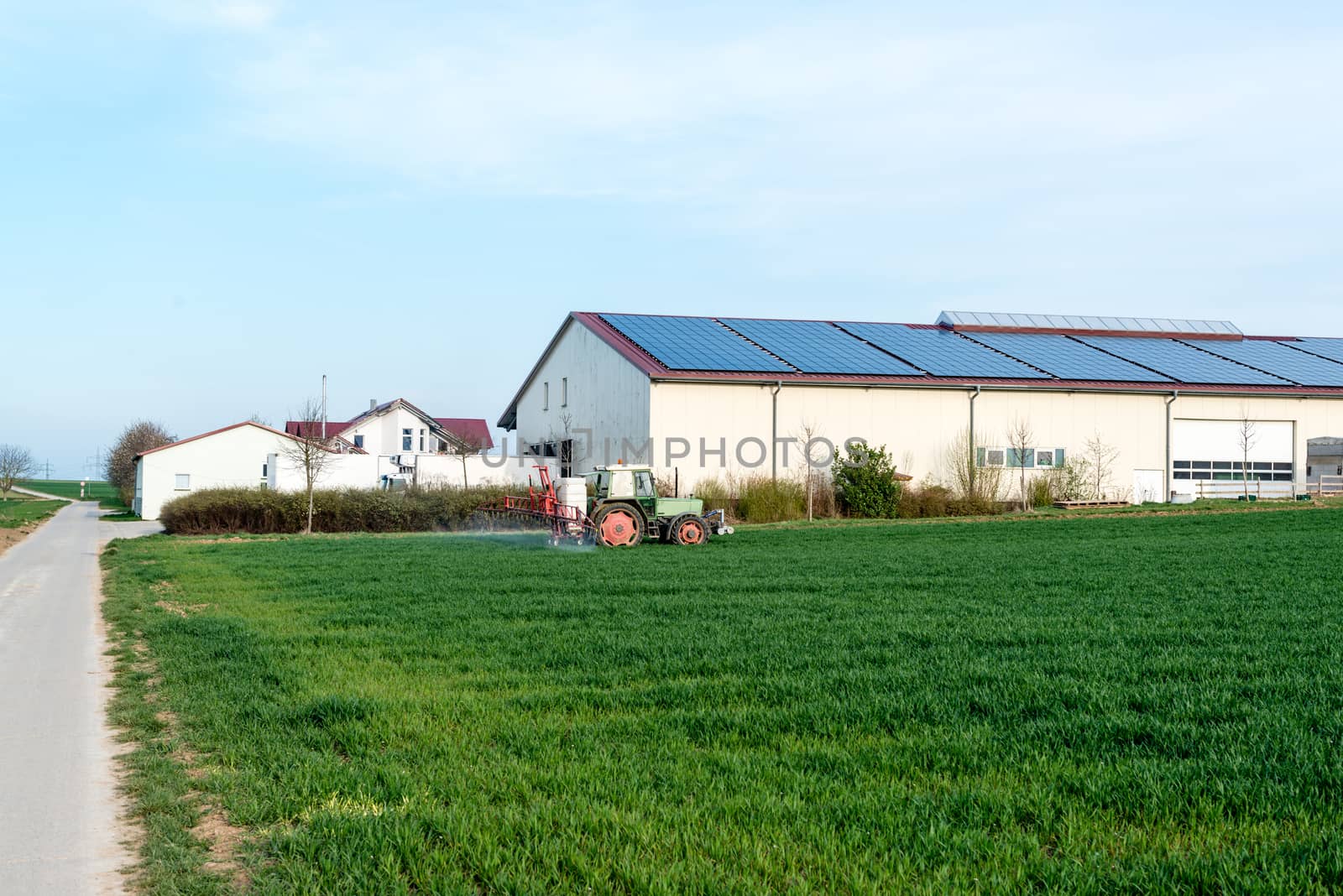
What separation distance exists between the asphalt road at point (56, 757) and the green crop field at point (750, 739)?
0.24 metres

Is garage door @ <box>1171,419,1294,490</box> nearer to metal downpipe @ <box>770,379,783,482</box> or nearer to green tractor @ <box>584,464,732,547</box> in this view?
metal downpipe @ <box>770,379,783,482</box>

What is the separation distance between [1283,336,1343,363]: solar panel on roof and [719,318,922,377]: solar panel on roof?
21.1 metres

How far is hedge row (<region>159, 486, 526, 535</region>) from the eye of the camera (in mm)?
33500

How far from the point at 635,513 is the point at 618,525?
482 millimetres

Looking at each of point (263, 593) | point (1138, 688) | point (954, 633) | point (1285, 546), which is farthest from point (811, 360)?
point (1138, 688)

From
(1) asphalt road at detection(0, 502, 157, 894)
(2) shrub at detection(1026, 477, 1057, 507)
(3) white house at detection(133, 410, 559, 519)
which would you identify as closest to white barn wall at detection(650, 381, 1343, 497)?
(2) shrub at detection(1026, 477, 1057, 507)

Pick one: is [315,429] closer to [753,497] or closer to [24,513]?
[24,513]

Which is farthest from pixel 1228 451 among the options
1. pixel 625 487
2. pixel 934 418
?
pixel 625 487

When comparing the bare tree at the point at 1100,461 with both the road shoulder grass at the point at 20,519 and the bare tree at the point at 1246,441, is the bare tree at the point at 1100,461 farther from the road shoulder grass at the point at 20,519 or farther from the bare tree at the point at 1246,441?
the road shoulder grass at the point at 20,519

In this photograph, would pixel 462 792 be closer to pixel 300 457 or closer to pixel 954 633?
pixel 954 633

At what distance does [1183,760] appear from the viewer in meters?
5.59

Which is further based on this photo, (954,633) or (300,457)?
(300,457)

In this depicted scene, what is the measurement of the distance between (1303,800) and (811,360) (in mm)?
30894

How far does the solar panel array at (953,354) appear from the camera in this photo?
35.3 metres
